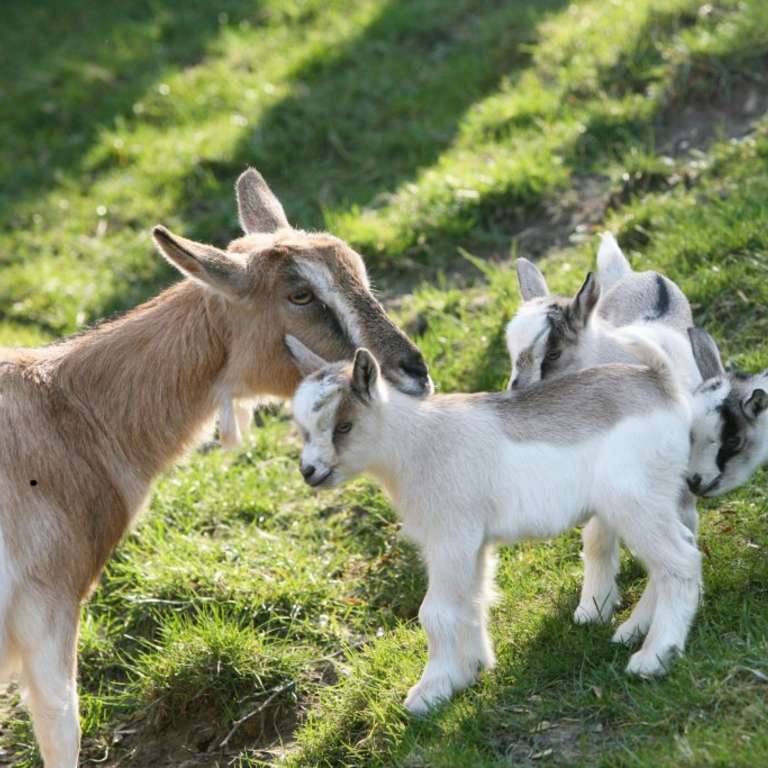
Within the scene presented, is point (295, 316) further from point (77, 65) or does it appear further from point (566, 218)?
point (77, 65)

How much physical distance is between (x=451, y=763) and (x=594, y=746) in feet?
1.52

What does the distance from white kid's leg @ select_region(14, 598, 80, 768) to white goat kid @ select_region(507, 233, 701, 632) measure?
6.12ft

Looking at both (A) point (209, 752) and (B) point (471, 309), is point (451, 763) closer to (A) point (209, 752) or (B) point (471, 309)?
(A) point (209, 752)

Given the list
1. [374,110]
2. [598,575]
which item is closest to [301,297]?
[598,575]

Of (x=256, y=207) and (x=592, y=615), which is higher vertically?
(x=256, y=207)

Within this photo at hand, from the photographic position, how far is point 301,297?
5031 mm

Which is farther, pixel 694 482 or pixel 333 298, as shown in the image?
pixel 333 298

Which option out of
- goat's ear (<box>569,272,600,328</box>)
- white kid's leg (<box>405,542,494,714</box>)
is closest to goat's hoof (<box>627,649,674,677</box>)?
white kid's leg (<box>405,542,494,714</box>)

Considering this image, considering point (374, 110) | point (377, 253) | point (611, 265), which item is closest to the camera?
point (611, 265)

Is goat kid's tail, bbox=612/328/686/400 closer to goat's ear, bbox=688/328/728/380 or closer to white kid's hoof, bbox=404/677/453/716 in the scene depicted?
goat's ear, bbox=688/328/728/380

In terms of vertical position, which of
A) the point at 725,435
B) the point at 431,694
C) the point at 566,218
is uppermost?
the point at 725,435

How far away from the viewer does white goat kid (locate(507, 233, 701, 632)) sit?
494 centimetres

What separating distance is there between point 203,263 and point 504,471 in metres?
1.31

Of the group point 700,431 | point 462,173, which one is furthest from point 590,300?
point 462,173
